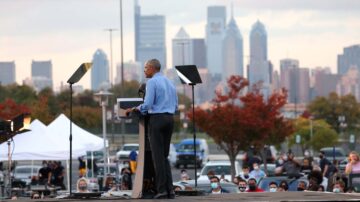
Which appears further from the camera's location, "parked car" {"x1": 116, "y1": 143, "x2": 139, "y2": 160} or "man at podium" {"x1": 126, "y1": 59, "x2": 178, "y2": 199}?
"parked car" {"x1": 116, "y1": 143, "x2": 139, "y2": 160}

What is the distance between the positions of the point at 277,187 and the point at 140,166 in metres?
10.8

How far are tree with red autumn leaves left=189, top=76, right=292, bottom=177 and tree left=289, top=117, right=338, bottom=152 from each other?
2042 cm

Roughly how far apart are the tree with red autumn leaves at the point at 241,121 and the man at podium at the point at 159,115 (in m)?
38.8

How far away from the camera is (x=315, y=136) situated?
91.5 meters

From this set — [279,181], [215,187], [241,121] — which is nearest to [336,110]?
[241,121]

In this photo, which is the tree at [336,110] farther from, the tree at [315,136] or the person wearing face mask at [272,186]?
the person wearing face mask at [272,186]

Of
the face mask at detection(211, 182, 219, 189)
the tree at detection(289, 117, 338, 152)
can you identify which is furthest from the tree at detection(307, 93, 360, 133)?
the face mask at detection(211, 182, 219, 189)

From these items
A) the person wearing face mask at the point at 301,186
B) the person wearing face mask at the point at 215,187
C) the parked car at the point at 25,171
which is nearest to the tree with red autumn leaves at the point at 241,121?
the parked car at the point at 25,171

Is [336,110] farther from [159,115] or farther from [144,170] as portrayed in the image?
[159,115]

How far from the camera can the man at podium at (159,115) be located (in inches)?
685

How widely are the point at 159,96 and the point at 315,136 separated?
74.7 m

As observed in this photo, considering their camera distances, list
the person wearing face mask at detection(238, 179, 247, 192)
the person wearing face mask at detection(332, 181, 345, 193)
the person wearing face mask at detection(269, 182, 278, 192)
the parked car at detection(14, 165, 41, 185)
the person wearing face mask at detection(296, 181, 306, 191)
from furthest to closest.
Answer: the parked car at detection(14, 165, 41, 185) → the person wearing face mask at detection(296, 181, 306, 191) → the person wearing face mask at detection(269, 182, 278, 192) → the person wearing face mask at detection(238, 179, 247, 192) → the person wearing face mask at detection(332, 181, 345, 193)

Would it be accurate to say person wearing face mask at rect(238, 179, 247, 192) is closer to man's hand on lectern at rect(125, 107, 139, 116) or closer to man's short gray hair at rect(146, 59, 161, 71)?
man's hand on lectern at rect(125, 107, 139, 116)

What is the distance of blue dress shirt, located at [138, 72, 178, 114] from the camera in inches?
683
